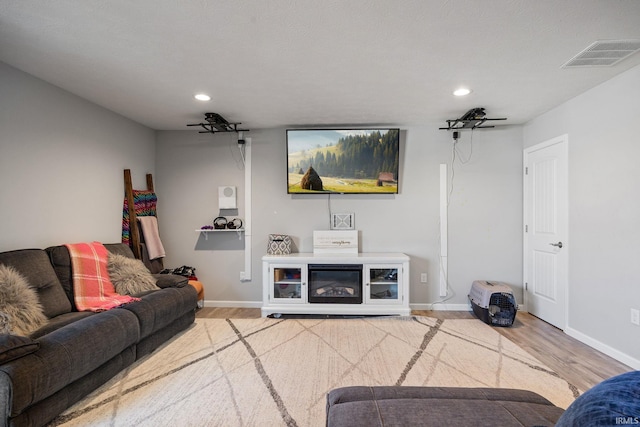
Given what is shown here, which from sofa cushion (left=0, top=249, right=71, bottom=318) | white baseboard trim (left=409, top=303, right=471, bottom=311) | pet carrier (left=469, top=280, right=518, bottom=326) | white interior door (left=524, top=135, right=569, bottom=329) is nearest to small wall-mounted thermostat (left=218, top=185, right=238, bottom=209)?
sofa cushion (left=0, top=249, right=71, bottom=318)

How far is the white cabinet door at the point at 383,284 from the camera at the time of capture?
3520mm

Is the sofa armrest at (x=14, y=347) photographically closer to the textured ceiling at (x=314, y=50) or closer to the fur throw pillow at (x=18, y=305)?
the fur throw pillow at (x=18, y=305)

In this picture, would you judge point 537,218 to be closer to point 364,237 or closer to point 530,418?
point 364,237

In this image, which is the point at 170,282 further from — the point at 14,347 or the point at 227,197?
the point at 14,347

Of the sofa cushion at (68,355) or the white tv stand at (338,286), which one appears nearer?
the sofa cushion at (68,355)

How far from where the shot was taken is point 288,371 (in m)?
2.29

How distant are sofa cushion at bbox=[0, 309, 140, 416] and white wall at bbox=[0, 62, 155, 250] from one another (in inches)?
41.9

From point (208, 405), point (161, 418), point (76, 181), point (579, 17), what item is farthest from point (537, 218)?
point (76, 181)

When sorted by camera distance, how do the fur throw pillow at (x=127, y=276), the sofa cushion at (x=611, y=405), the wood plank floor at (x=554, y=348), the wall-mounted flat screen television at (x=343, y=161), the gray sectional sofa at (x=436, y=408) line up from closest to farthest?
the sofa cushion at (x=611, y=405), the gray sectional sofa at (x=436, y=408), the wood plank floor at (x=554, y=348), the fur throw pillow at (x=127, y=276), the wall-mounted flat screen television at (x=343, y=161)

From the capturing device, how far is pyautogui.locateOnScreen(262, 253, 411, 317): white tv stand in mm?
3504

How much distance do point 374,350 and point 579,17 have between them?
2.73m

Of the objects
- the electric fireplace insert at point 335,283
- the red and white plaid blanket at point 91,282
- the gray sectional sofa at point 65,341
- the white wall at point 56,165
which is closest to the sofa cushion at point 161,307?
the gray sectional sofa at point 65,341

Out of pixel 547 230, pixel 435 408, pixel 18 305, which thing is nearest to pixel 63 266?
pixel 18 305

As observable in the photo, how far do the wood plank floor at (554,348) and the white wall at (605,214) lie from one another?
0.14 m
